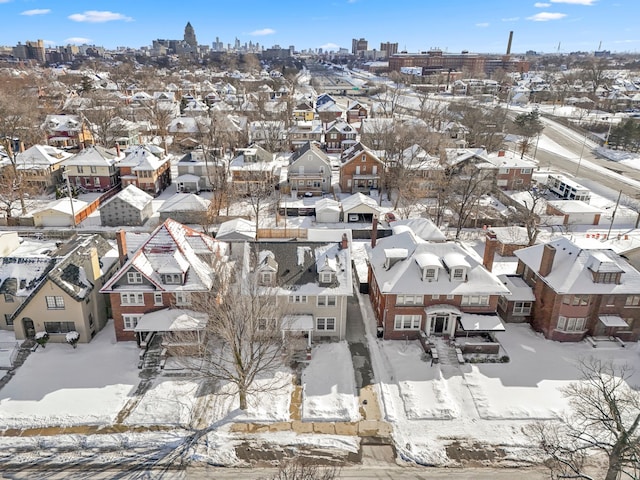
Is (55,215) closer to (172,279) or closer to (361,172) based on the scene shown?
(172,279)

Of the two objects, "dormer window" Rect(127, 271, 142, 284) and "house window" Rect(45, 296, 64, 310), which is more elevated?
"dormer window" Rect(127, 271, 142, 284)

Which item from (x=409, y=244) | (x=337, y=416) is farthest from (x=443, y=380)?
(x=409, y=244)

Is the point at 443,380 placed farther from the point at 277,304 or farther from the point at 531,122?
the point at 531,122

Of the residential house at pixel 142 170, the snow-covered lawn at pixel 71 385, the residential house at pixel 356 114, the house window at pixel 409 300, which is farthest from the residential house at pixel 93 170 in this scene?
the residential house at pixel 356 114

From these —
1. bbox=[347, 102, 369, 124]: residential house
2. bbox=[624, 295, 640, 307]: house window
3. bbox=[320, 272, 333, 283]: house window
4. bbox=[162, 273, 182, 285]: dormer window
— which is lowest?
bbox=[624, 295, 640, 307]: house window

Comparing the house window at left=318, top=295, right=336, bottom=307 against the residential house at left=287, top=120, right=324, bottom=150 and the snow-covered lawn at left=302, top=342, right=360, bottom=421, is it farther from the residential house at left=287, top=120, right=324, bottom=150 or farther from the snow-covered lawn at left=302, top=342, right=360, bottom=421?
the residential house at left=287, top=120, right=324, bottom=150

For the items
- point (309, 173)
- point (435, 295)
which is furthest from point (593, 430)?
point (309, 173)

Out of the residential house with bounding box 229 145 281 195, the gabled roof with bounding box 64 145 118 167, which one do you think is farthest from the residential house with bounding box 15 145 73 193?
the residential house with bounding box 229 145 281 195
